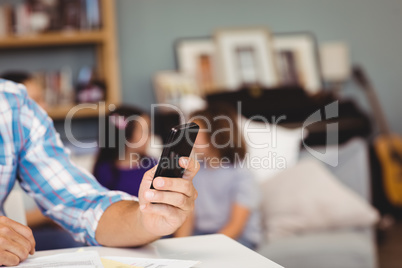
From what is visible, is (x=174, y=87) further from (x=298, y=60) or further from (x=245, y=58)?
(x=298, y=60)

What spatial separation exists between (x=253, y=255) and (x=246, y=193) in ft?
3.81

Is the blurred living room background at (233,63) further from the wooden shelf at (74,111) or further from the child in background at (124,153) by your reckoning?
the child in background at (124,153)

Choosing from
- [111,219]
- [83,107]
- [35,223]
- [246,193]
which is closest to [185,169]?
[111,219]

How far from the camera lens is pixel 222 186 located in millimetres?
1958

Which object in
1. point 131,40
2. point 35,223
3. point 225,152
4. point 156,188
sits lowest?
point 35,223

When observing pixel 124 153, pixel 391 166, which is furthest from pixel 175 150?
pixel 391 166

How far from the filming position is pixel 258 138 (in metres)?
2.30

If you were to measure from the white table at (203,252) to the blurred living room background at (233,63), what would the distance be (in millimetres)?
1888

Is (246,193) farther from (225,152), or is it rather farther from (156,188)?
(156,188)

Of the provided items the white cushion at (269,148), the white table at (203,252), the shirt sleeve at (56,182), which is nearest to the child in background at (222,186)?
the white cushion at (269,148)

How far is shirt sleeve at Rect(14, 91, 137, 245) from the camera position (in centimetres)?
94

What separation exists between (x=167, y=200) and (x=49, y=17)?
2916 mm

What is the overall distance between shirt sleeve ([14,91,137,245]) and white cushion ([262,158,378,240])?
1.02 m

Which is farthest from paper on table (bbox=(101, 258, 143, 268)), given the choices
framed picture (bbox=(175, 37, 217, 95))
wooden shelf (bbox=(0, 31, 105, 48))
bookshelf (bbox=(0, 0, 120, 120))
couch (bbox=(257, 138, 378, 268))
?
framed picture (bbox=(175, 37, 217, 95))
